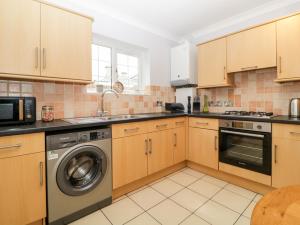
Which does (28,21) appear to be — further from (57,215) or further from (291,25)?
(291,25)

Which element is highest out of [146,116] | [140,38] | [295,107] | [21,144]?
[140,38]

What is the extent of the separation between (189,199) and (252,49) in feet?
6.51

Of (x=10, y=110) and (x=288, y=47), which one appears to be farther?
(x=288, y=47)

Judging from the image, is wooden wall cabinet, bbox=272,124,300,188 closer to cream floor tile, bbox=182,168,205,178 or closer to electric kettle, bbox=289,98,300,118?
electric kettle, bbox=289,98,300,118

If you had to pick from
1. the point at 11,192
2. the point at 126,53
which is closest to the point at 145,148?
the point at 11,192

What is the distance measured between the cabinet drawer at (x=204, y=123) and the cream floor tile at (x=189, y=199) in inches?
34.1

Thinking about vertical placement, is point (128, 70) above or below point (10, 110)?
above

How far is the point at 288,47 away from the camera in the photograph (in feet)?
6.51

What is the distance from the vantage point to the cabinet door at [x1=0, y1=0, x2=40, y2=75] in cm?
143

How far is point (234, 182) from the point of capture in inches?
86.1

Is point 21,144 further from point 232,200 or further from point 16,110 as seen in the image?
point 232,200

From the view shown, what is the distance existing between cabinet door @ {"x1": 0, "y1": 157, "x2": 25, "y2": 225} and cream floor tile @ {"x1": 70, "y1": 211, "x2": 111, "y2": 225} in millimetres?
436

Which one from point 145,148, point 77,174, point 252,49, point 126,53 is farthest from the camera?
point 126,53

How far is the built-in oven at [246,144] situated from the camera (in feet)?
6.12
